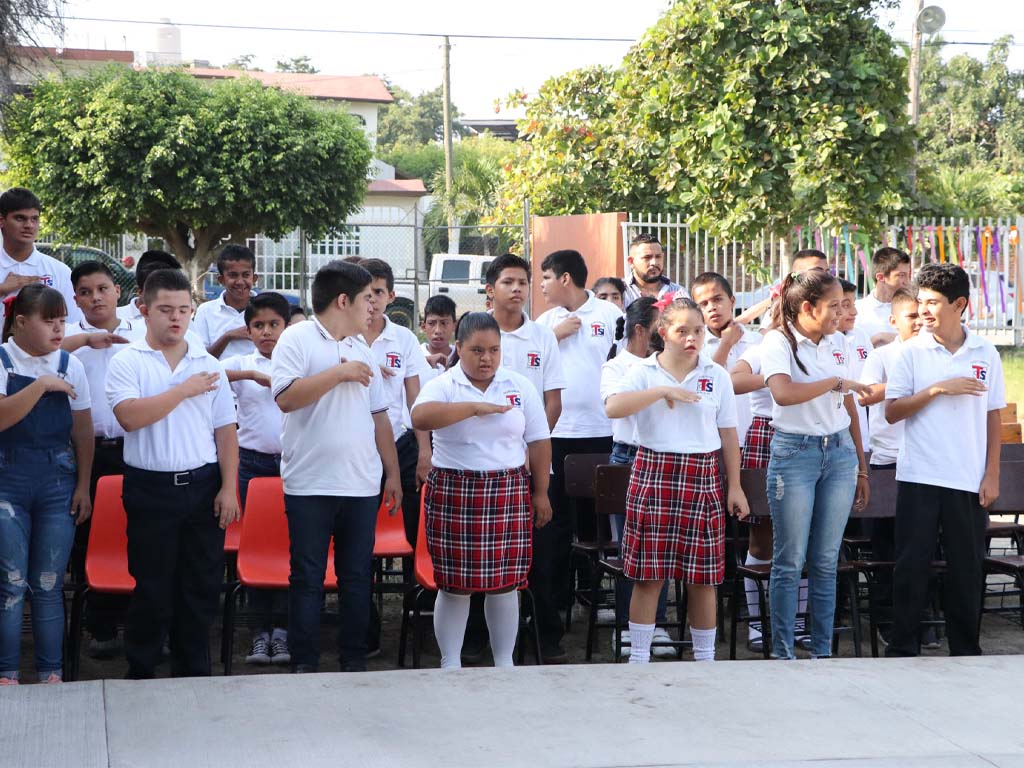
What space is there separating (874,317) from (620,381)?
125 inches

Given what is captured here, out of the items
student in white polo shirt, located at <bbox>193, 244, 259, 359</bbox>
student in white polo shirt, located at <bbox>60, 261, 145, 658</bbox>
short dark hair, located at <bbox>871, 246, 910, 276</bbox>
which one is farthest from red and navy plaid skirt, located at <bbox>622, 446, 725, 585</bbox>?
short dark hair, located at <bbox>871, 246, 910, 276</bbox>

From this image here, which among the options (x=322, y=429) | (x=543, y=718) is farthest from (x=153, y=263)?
(x=543, y=718)

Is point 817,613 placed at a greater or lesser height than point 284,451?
lesser

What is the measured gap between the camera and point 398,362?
6.37m

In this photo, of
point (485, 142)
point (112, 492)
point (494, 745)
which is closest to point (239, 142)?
→ point (112, 492)

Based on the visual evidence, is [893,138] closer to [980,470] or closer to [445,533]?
[980,470]

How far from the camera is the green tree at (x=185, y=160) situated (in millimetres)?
22734

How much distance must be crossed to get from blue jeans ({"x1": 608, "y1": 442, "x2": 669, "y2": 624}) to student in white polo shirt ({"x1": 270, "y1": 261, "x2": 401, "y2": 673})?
3.90 feet

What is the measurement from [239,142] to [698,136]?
12716mm

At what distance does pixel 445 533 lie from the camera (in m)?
5.34

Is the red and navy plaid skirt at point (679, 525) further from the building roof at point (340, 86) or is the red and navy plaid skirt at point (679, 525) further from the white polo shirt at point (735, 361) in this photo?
the building roof at point (340, 86)

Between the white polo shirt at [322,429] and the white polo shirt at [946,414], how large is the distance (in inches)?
94.5

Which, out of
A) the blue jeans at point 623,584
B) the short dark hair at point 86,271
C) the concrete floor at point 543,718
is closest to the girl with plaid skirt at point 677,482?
the blue jeans at point 623,584

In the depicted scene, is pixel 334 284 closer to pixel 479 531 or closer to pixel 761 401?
pixel 479 531
